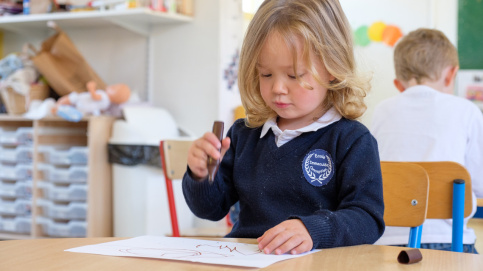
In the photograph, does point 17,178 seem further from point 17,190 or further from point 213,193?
point 213,193

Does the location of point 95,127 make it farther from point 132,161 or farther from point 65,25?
point 65,25

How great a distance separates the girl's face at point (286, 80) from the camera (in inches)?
39.9

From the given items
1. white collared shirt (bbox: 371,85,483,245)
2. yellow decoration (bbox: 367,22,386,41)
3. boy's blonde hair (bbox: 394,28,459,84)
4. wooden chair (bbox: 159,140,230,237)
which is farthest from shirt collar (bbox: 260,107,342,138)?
yellow decoration (bbox: 367,22,386,41)

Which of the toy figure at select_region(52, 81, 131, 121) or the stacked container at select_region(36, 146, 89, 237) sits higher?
the toy figure at select_region(52, 81, 131, 121)

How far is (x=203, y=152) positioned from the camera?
893 millimetres

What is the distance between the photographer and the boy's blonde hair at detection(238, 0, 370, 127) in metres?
1.03

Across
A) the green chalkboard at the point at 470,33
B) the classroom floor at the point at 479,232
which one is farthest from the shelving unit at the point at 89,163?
the green chalkboard at the point at 470,33

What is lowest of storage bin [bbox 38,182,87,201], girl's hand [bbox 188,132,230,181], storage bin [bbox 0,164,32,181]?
storage bin [bbox 38,182,87,201]

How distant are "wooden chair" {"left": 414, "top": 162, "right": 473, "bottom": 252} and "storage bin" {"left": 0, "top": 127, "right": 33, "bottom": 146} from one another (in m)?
2.59

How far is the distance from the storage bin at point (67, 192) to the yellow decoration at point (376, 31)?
74.7 inches

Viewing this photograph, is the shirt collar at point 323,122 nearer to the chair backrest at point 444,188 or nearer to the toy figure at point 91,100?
the chair backrest at point 444,188

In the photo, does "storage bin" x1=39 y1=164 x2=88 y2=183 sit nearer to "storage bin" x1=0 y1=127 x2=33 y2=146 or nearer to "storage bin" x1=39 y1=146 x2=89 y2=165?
"storage bin" x1=39 y1=146 x2=89 y2=165

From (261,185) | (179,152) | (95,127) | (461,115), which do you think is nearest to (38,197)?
(95,127)

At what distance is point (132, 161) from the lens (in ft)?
10.4
